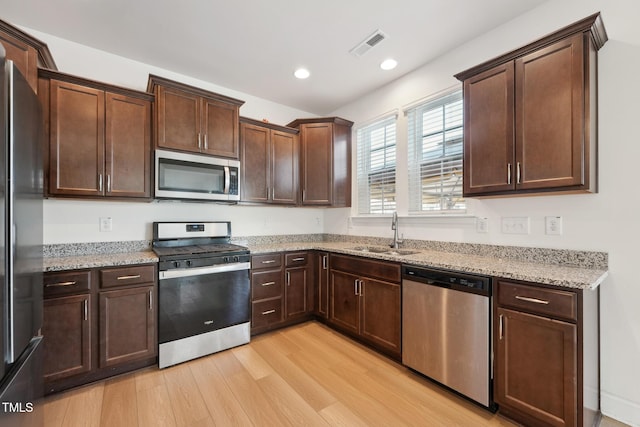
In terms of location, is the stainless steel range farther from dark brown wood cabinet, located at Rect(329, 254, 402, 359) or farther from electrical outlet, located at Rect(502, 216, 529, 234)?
electrical outlet, located at Rect(502, 216, 529, 234)

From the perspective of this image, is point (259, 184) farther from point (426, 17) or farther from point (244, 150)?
point (426, 17)

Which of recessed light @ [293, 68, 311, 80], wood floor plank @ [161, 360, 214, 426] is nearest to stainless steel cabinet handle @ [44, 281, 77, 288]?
wood floor plank @ [161, 360, 214, 426]

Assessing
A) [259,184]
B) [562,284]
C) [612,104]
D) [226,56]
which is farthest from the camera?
[259,184]

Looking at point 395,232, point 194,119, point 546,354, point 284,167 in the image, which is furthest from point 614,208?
point 194,119

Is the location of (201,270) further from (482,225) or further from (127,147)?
(482,225)

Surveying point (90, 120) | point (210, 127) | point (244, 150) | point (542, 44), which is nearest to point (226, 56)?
point (210, 127)

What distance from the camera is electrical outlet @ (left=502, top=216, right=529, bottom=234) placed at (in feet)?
6.91

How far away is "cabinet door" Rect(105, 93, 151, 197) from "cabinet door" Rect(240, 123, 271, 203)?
928mm

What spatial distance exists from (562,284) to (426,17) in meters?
2.07

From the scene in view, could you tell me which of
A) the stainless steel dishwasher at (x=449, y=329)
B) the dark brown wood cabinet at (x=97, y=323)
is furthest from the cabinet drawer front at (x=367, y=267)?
the dark brown wood cabinet at (x=97, y=323)

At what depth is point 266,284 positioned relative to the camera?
2.96 metres

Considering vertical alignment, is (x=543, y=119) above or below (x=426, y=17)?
below

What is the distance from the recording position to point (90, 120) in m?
2.24

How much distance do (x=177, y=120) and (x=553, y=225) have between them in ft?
10.5
